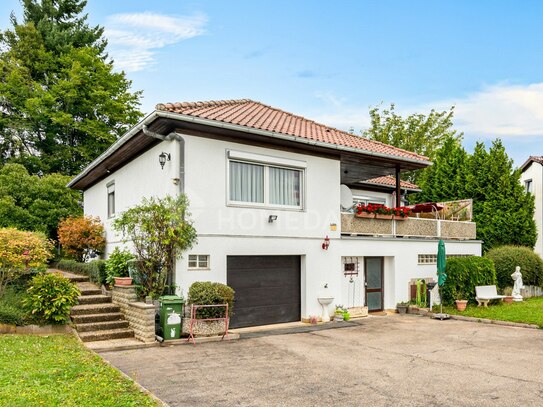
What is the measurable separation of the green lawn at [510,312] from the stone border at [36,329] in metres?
11.4

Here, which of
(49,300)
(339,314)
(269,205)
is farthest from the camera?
(339,314)

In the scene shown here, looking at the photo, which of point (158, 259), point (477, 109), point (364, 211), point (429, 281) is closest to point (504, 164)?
point (477, 109)

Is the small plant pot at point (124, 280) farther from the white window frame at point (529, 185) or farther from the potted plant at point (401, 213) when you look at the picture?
the white window frame at point (529, 185)

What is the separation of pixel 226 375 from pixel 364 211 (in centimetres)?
905

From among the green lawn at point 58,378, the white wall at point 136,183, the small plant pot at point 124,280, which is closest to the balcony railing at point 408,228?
the white wall at point 136,183

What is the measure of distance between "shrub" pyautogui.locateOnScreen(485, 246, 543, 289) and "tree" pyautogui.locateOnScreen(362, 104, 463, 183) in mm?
18208

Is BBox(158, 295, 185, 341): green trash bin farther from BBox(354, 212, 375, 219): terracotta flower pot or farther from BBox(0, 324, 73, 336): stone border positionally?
BBox(354, 212, 375, 219): terracotta flower pot

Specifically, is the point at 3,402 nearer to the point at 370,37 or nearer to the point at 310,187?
the point at 310,187

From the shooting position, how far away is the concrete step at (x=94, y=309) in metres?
11.2

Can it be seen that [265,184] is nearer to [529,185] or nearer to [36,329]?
[36,329]

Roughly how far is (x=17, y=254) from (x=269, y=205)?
6494 mm

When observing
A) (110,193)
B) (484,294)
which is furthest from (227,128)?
(484,294)

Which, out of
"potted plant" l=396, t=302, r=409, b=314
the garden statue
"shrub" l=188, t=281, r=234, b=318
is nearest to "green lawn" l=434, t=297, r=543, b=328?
the garden statue

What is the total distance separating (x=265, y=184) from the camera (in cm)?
1320
